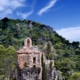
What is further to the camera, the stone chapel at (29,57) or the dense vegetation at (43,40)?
the dense vegetation at (43,40)

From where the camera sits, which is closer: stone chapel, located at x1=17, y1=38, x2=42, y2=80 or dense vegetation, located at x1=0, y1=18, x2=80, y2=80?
stone chapel, located at x1=17, y1=38, x2=42, y2=80

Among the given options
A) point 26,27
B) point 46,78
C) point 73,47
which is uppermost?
point 26,27

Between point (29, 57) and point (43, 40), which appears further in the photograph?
point (43, 40)

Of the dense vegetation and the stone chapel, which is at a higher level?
the dense vegetation

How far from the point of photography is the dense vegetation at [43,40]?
324 ft

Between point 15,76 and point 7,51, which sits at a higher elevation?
point 7,51

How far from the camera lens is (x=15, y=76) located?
50.4m

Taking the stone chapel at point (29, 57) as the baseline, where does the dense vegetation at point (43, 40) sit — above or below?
above

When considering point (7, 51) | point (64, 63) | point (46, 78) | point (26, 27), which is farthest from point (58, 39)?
point (46, 78)

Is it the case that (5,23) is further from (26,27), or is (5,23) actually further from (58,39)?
(58,39)

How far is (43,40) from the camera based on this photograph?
12900 centimetres

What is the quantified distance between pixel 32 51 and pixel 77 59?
215ft

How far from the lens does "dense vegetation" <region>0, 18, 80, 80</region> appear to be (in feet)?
324

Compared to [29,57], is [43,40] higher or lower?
higher
